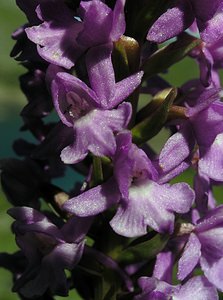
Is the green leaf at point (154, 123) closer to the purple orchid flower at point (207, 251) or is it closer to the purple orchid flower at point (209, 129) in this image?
the purple orchid flower at point (209, 129)

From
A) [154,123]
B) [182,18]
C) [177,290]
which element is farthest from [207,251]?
[182,18]

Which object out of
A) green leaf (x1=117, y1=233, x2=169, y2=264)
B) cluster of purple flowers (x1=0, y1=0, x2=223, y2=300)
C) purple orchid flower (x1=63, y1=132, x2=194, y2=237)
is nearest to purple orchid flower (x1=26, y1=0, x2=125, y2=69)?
cluster of purple flowers (x1=0, y1=0, x2=223, y2=300)

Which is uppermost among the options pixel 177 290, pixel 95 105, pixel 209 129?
pixel 95 105

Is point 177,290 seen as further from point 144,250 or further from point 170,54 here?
point 170,54

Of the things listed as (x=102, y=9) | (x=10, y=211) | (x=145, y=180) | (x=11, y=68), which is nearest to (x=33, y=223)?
(x=10, y=211)

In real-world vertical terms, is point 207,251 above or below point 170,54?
below

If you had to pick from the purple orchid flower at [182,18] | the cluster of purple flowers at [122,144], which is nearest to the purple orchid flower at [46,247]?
the cluster of purple flowers at [122,144]
